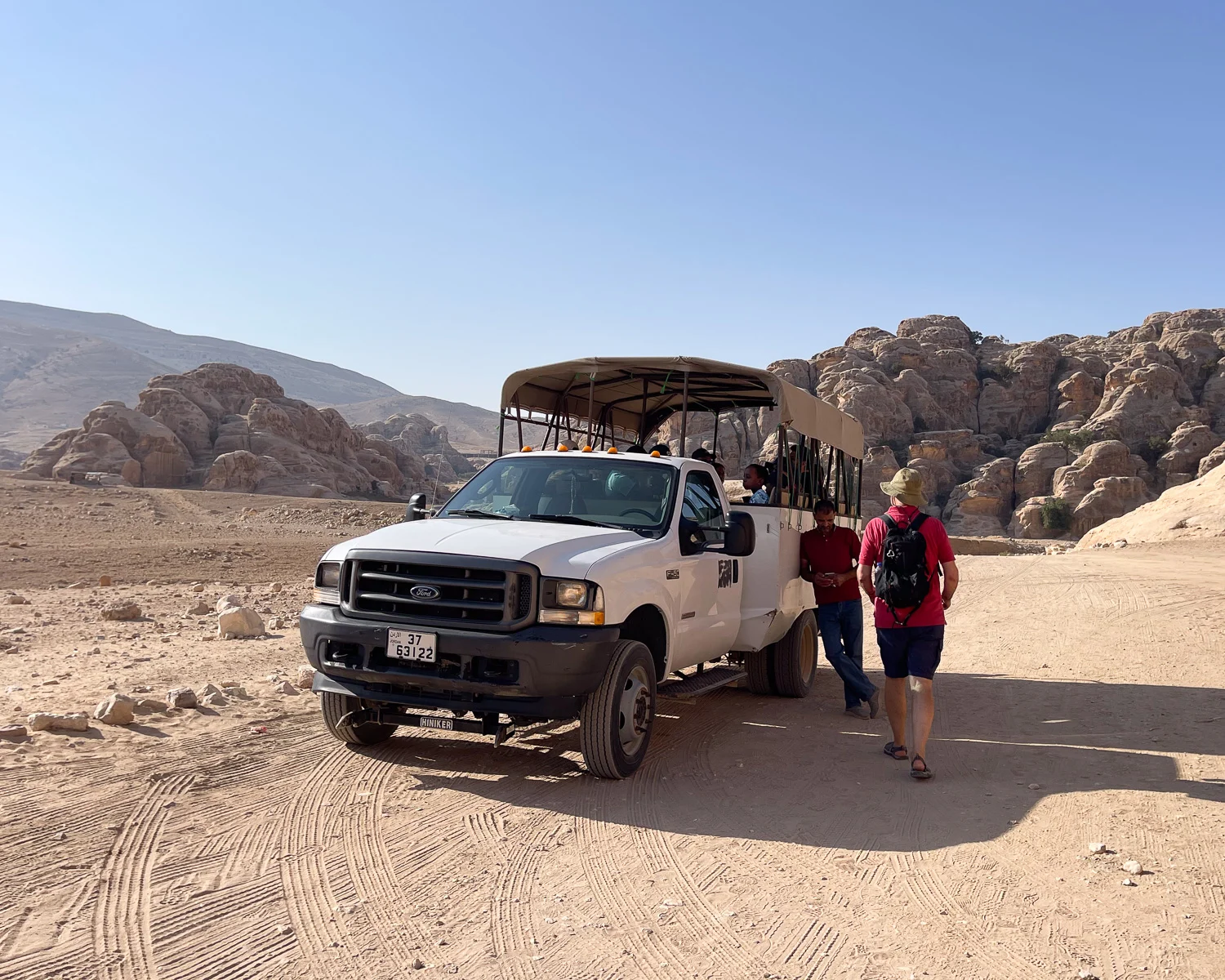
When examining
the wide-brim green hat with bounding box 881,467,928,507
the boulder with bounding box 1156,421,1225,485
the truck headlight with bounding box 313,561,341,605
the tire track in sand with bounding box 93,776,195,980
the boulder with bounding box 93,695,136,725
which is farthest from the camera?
the boulder with bounding box 1156,421,1225,485

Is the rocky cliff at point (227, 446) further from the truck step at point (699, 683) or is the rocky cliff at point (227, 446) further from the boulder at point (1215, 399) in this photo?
the boulder at point (1215, 399)

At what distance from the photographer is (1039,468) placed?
6406 centimetres

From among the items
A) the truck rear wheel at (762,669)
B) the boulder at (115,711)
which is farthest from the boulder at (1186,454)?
the boulder at (115,711)

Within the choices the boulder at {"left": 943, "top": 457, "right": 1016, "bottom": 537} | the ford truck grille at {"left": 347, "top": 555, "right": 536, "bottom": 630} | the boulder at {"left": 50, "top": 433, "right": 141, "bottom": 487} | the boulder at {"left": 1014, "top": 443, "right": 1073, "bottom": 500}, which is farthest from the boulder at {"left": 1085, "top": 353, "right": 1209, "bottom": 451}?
the ford truck grille at {"left": 347, "top": 555, "right": 536, "bottom": 630}

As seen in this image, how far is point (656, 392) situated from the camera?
11.0 meters

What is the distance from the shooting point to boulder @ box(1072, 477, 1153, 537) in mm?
57625

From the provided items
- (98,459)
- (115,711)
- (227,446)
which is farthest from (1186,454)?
(115,711)

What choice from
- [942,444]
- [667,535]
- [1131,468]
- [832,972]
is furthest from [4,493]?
[1131,468]

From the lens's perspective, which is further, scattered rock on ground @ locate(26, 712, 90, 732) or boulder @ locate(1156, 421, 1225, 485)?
boulder @ locate(1156, 421, 1225, 485)

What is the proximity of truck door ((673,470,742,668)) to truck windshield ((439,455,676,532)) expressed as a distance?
0.84ft

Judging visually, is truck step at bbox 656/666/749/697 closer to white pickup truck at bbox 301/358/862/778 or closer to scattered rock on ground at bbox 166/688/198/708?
white pickup truck at bbox 301/358/862/778

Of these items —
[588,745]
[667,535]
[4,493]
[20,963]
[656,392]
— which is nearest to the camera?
[20,963]

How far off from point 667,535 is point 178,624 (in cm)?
837

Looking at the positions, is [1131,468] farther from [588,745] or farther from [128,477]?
[588,745]
